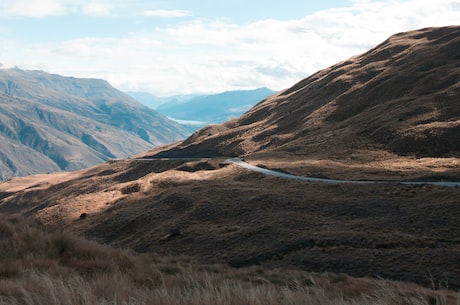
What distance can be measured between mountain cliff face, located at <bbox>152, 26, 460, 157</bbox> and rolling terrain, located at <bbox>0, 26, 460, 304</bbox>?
40 centimetres

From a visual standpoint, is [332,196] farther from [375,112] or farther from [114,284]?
[375,112]

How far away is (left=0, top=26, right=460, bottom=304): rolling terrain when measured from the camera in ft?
94.4

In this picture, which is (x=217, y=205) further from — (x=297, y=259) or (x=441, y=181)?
(x=441, y=181)

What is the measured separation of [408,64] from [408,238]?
10145 cm

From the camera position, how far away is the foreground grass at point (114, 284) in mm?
7176

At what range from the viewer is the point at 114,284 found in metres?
8.76

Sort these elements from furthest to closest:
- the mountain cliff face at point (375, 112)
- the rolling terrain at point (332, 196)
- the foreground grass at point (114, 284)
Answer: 1. the mountain cliff face at point (375, 112)
2. the rolling terrain at point (332, 196)
3. the foreground grass at point (114, 284)

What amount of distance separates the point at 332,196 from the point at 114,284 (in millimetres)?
39354

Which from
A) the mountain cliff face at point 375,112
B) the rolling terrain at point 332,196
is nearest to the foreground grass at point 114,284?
the rolling terrain at point 332,196

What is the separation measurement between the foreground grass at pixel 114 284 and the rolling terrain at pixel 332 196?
15.2ft

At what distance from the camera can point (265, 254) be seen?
3123cm

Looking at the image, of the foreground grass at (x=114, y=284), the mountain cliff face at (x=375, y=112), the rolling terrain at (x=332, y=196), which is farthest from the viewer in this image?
the mountain cliff face at (x=375, y=112)

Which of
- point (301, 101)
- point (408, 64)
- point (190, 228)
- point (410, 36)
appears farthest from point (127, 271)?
point (410, 36)

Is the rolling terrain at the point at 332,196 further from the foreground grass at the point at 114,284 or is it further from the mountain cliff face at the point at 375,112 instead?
the foreground grass at the point at 114,284
